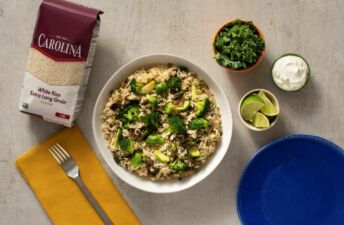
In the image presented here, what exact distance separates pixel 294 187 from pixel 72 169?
1.15m

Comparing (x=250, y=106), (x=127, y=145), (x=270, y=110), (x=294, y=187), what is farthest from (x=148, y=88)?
(x=294, y=187)

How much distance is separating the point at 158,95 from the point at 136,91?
11 cm

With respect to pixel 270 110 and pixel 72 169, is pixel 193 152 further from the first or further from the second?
pixel 72 169

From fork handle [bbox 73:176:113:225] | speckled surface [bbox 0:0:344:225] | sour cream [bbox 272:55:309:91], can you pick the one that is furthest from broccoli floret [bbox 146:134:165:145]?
sour cream [bbox 272:55:309:91]

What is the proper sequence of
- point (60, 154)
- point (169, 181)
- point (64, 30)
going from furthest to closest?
1. point (60, 154)
2. point (169, 181)
3. point (64, 30)

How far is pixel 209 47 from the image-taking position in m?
2.24

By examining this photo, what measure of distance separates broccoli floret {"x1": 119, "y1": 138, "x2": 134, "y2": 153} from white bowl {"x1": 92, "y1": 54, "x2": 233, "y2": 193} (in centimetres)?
9

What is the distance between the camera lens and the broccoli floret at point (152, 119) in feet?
6.75

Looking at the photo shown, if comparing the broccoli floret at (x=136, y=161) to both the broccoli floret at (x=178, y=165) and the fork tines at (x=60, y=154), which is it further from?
the fork tines at (x=60, y=154)

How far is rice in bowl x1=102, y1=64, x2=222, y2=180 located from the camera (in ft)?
6.75

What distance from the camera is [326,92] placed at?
2260 millimetres

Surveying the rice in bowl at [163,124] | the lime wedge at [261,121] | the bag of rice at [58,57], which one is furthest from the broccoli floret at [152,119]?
the lime wedge at [261,121]

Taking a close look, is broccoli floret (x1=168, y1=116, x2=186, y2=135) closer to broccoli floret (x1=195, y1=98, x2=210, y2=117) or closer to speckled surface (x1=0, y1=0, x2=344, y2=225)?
broccoli floret (x1=195, y1=98, x2=210, y2=117)

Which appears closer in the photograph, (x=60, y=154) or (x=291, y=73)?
(x=291, y=73)
